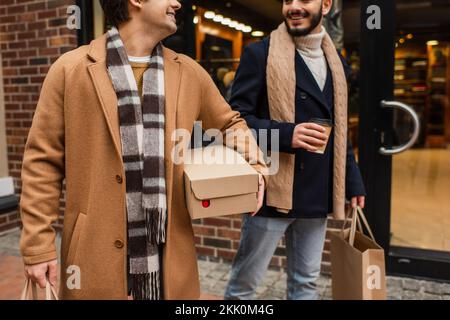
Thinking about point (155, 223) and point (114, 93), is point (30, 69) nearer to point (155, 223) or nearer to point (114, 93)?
point (114, 93)

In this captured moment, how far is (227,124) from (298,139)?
13.6 inches

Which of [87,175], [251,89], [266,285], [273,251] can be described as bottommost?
[266,285]

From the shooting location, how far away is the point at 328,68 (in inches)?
95.1

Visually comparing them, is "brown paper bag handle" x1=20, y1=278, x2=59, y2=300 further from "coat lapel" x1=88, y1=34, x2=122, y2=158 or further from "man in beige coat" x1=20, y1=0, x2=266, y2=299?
Result: "coat lapel" x1=88, y1=34, x2=122, y2=158

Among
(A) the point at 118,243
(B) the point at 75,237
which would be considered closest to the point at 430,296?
(A) the point at 118,243

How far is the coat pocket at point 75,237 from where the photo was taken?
1.79m

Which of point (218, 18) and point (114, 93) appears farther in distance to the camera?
point (218, 18)

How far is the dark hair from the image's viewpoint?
1775mm

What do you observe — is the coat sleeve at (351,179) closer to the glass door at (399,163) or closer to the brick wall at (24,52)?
the glass door at (399,163)

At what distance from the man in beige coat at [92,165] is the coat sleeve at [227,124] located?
0.14 metres

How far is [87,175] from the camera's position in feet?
Result: 5.78

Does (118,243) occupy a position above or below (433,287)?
above

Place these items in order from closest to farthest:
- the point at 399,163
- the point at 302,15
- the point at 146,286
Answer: the point at 146,286 → the point at 302,15 → the point at 399,163
